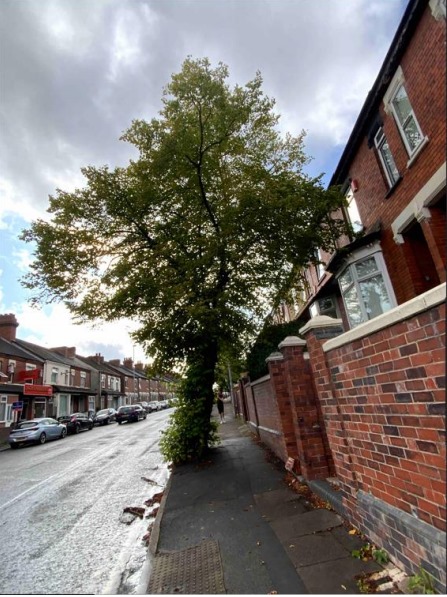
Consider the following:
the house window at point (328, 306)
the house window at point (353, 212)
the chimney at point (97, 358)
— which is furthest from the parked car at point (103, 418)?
the house window at point (353, 212)

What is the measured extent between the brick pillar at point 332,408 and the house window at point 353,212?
278 inches

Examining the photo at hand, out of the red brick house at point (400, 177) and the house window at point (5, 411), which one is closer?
the red brick house at point (400, 177)

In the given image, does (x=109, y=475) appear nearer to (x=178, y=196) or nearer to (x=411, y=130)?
(x=178, y=196)

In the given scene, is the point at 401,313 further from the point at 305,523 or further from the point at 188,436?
the point at 188,436

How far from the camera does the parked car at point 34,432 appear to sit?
1981 centimetres

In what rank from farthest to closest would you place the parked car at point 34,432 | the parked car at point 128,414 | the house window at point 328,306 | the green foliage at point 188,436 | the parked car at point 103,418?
the parked car at point 103,418 < the parked car at point 128,414 < the parked car at point 34,432 < the house window at point 328,306 < the green foliage at point 188,436

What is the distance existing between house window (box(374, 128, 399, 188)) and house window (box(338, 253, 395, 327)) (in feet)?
6.73

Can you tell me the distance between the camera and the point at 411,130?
776cm

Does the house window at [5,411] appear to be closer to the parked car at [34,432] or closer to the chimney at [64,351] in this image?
the parked car at [34,432]

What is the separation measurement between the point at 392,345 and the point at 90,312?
31.3ft

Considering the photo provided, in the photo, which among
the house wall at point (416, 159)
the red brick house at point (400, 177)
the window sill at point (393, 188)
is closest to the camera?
the house wall at point (416, 159)

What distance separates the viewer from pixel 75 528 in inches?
223

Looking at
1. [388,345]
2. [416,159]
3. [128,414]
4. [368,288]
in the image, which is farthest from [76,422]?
[388,345]

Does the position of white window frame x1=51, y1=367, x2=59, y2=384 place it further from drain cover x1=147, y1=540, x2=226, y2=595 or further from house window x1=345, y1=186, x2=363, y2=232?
drain cover x1=147, y1=540, x2=226, y2=595
